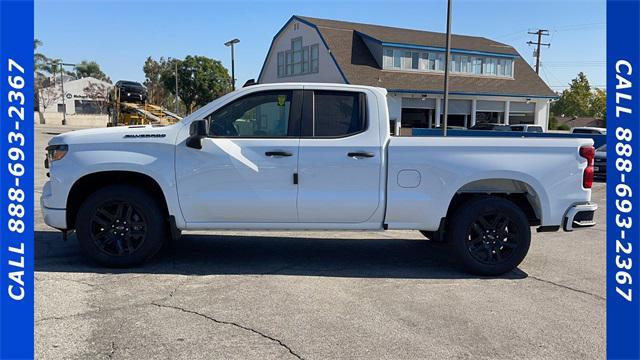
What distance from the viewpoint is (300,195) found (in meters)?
5.37

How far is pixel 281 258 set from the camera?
20.2 feet

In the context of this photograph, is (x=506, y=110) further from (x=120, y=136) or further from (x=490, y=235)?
(x=120, y=136)

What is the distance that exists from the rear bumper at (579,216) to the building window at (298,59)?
107 feet

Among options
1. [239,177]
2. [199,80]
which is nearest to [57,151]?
[239,177]

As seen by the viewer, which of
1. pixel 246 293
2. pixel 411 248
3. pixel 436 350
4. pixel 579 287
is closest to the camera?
pixel 436 350

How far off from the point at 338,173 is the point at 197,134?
152 cm

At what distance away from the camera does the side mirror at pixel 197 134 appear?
525cm

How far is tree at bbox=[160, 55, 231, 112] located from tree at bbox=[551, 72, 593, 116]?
5179cm

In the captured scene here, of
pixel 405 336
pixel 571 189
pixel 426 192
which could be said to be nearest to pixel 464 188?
pixel 426 192

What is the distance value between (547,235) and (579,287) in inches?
111

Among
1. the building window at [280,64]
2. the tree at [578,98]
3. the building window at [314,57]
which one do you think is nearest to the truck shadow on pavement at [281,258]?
the building window at [314,57]

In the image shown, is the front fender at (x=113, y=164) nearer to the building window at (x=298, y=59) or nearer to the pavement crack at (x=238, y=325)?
the pavement crack at (x=238, y=325)

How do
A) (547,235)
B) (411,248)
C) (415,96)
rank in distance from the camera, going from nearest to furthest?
(411,248) → (547,235) → (415,96)

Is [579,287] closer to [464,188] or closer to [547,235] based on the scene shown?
[464,188]
